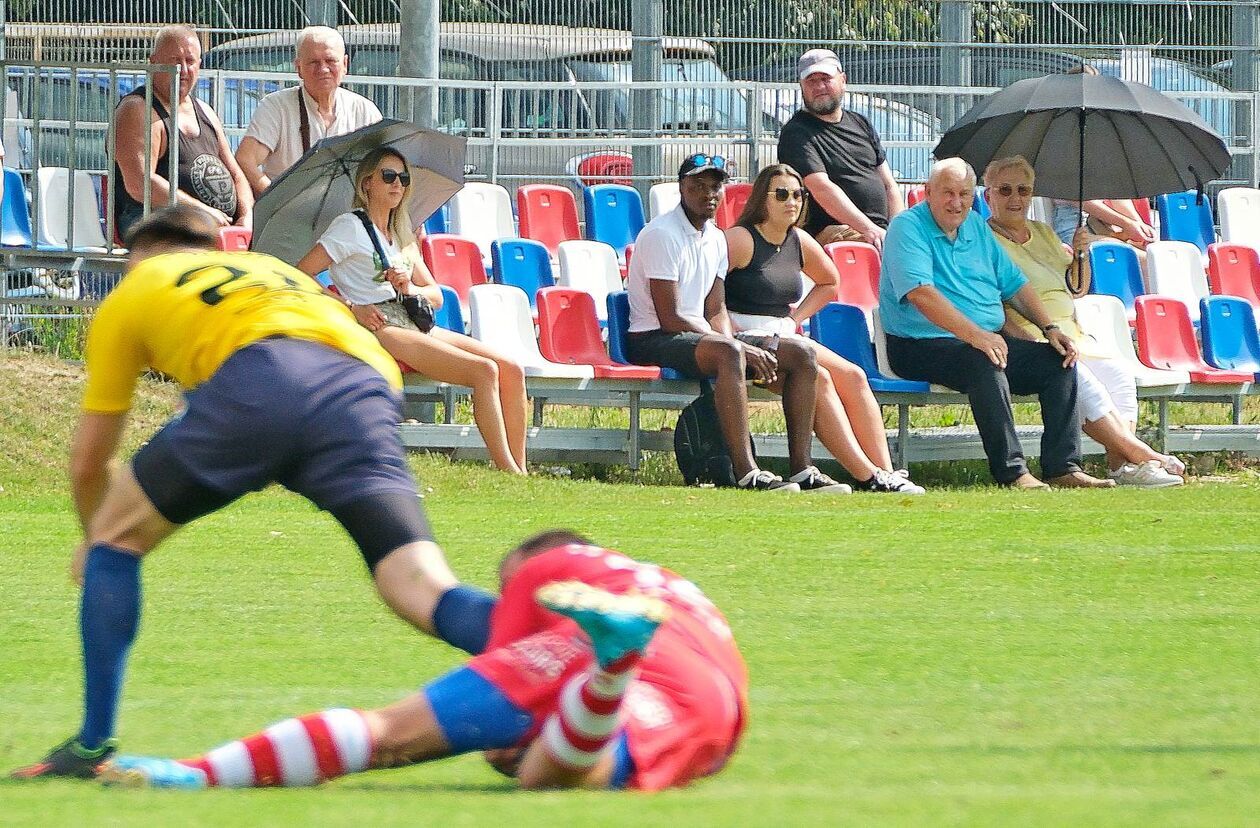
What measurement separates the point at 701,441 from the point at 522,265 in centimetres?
227

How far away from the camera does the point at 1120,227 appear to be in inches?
599

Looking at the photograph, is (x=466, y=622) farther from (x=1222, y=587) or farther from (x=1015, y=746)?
(x=1222, y=587)

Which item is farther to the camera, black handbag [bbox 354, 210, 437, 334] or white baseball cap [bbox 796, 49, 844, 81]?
white baseball cap [bbox 796, 49, 844, 81]

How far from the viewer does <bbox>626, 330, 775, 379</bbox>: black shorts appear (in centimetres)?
1165

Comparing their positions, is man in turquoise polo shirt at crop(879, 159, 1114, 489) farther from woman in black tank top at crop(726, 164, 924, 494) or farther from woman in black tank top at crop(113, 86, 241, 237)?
woman in black tank top at crop(113, 86, 241, 237)

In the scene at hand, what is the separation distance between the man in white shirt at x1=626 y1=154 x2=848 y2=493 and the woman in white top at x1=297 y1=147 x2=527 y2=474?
0.98 m

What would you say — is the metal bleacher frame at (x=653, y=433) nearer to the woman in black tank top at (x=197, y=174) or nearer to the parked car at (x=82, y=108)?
the woman in black tank top at (x=197, y=174)

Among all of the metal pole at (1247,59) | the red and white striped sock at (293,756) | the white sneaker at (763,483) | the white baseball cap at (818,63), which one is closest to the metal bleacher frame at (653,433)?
the white sneaker at (763,483)

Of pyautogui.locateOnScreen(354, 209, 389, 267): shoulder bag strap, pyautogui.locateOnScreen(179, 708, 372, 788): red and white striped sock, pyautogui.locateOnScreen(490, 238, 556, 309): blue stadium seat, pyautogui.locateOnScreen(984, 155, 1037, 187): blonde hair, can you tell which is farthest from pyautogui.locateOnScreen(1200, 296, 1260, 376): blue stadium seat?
pyautogui.locateOnScreen(179, 708, 372, 788): red and white striped sock

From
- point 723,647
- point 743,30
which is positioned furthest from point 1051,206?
point 723,647

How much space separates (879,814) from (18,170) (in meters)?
10.9

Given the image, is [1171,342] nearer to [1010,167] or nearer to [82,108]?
[1010,167]

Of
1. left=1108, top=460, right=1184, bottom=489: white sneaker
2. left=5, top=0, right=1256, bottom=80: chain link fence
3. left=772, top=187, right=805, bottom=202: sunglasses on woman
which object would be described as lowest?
left=1108, top=460, right=1184, bottom=489: white sneaker

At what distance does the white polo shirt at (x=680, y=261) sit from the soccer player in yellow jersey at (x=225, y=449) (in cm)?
716
